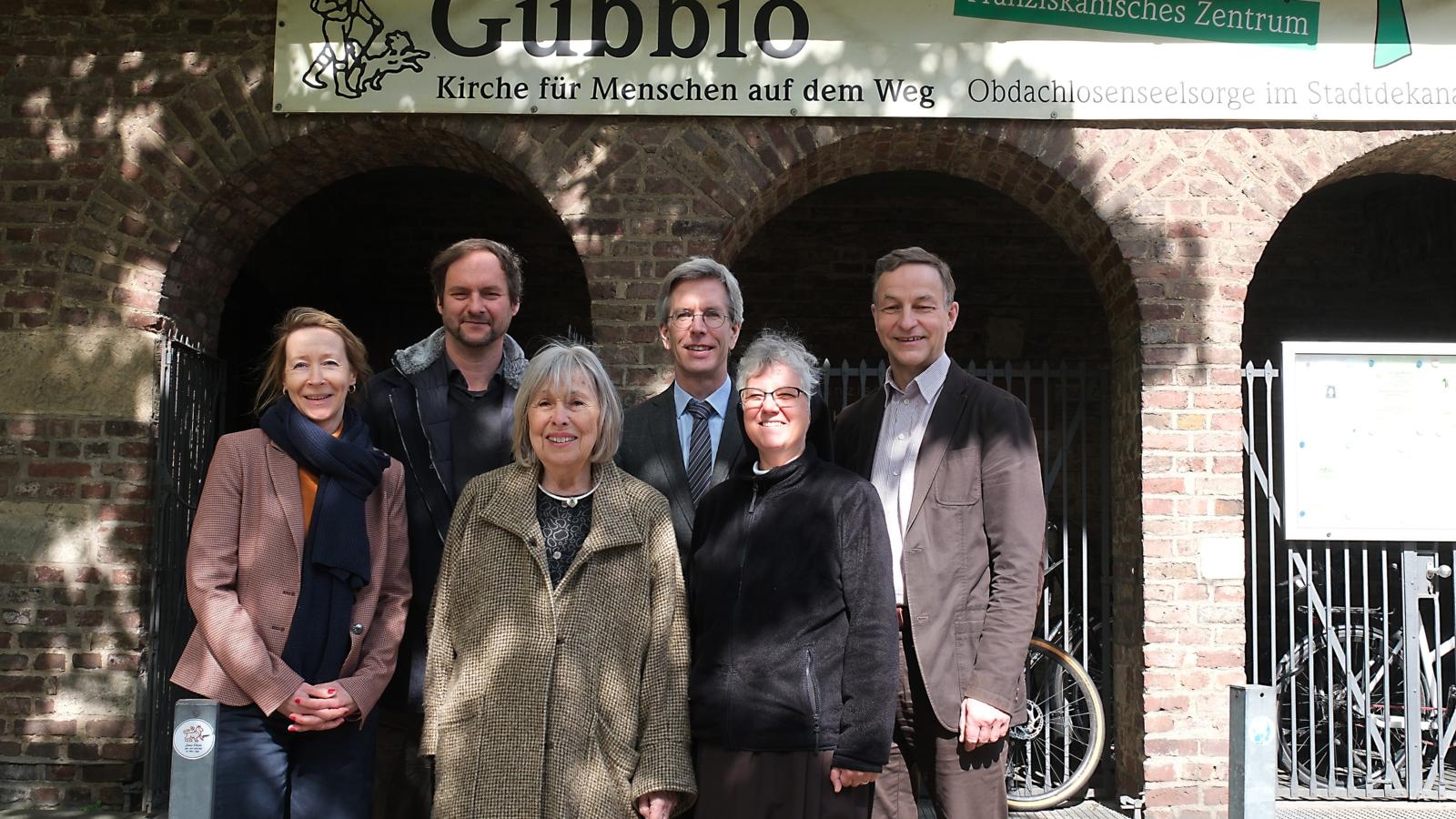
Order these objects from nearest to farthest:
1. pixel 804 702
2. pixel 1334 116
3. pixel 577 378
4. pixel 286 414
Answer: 1. pixel 804 702
2. pixel 577 378
3. pixel 286 414
4. pixel 1334 116

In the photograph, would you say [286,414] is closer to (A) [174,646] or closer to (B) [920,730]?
(B) [920,730]

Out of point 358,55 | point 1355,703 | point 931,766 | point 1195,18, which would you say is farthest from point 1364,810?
point 358,55

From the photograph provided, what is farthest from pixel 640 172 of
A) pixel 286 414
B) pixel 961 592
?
pixel 961 592

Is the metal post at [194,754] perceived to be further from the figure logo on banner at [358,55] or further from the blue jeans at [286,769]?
the figure logo on banner at [358,55]

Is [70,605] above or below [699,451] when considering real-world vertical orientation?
below

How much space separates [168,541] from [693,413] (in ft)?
10.3

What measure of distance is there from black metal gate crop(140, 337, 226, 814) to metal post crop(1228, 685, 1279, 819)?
13.7ft

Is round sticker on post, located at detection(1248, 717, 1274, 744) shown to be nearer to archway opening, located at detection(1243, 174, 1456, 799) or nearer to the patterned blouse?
the patterned blouse

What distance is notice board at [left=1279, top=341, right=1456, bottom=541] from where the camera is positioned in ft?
17.1

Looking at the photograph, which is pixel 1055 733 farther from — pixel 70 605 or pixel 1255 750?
pixel 70 605

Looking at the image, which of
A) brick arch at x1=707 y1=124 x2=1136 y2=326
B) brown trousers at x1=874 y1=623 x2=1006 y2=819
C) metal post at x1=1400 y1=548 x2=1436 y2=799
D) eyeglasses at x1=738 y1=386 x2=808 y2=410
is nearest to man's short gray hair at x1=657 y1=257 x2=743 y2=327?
eyeglasses at x1=738 y1=386 x2=808 y2=410

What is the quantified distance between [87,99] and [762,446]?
4144 millimetres

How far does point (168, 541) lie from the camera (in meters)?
5.23

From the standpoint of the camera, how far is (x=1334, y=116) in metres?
5.13
